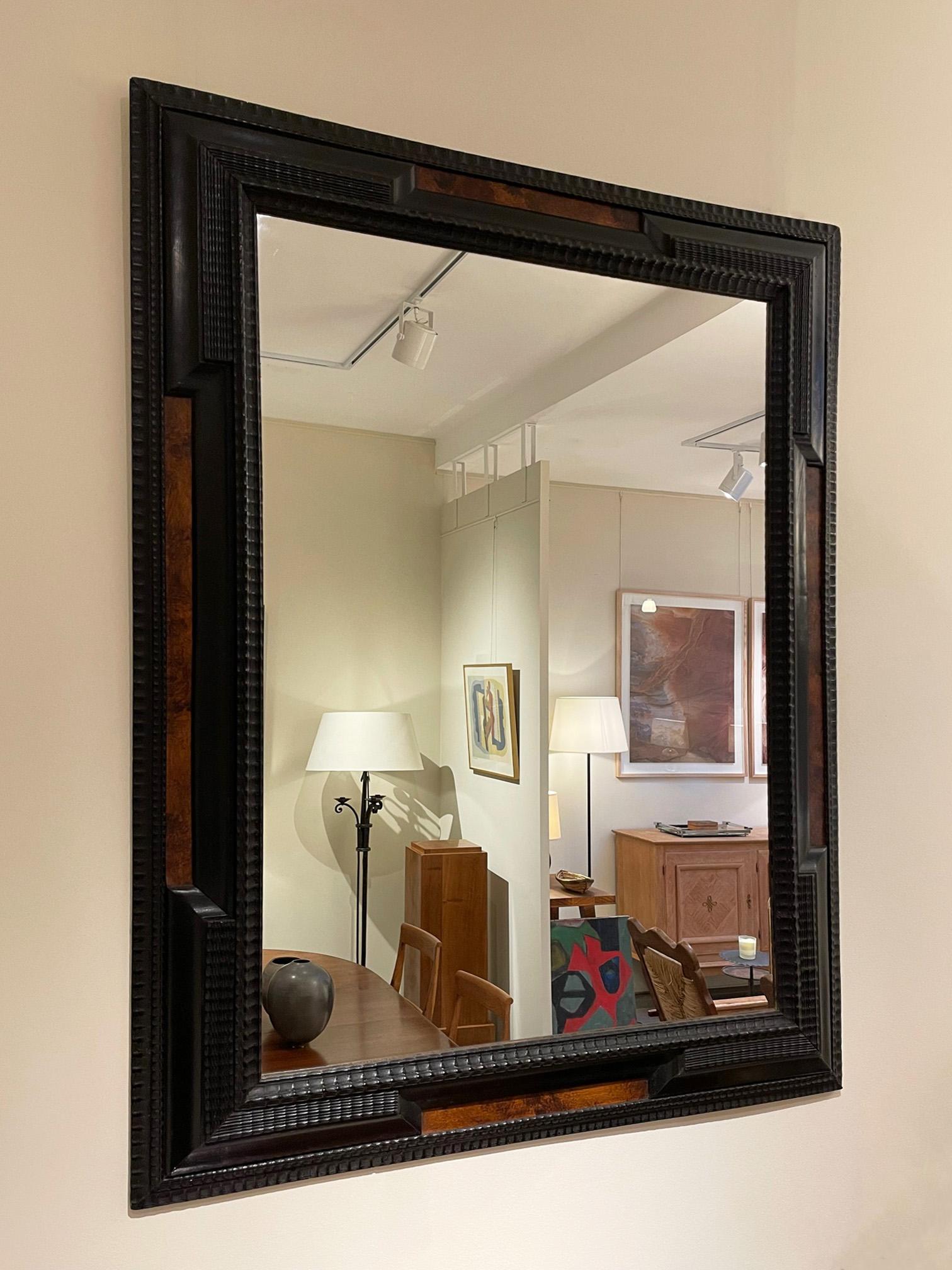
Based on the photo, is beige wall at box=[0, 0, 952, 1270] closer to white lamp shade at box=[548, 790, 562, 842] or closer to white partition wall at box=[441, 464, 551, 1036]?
white partition wall at box=[441, 464, 551, 1036]

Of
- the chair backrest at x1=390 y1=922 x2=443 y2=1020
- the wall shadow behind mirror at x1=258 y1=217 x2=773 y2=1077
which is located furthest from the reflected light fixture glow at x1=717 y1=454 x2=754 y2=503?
the chair backrest at x1=390 y1=922 x2=443 y2=1020

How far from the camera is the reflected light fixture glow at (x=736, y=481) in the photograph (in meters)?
1.24

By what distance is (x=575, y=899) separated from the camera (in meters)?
1.13

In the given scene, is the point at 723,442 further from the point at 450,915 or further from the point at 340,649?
the point at 450,915

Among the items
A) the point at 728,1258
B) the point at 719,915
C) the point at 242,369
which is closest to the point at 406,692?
the point at 242,369

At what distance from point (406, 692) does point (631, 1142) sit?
58 cm

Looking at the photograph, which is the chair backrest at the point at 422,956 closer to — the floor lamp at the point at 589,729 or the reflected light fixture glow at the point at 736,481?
the floor lamp at the point at 589,729

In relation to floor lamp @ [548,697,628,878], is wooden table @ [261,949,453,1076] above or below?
below

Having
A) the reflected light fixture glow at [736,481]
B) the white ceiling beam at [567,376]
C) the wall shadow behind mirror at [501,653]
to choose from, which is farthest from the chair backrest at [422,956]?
the reflected light fixture glow at [736,481]

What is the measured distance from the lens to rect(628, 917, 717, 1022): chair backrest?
1161mm

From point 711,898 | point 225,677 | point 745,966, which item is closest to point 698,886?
point 711,898

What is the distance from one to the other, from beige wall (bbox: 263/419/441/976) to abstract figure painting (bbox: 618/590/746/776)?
9.2 inches

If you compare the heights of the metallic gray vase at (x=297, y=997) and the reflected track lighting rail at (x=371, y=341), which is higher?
the reflected track lighting rail at (x=371, y=341)

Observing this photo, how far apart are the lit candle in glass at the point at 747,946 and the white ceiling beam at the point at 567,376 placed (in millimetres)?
655
